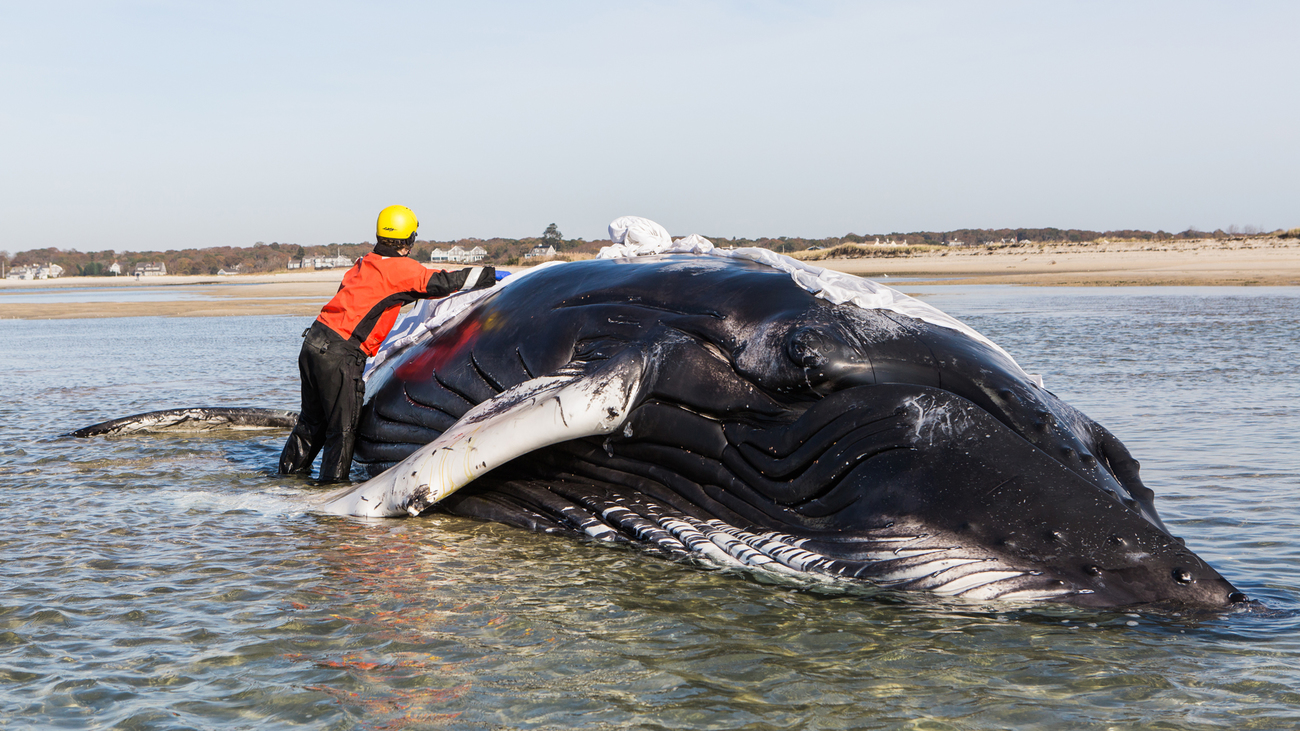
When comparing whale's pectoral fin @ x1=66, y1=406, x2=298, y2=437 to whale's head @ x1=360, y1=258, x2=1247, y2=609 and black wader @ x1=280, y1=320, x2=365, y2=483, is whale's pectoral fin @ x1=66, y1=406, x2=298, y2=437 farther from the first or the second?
whale's head @ x1=360, y1=258, x2=1247, y2=609

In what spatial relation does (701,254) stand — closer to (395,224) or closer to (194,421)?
(395,224)

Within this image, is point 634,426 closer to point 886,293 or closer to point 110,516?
point 886,293

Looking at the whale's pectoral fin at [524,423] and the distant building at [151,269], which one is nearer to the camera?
the whale's pectoral fin at [524,423]

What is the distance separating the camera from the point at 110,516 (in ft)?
21.6

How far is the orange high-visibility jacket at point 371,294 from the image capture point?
7434mm

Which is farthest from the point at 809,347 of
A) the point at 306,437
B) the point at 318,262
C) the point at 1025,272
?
the point at 318,262

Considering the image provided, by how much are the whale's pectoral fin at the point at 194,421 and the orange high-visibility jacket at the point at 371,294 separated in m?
3.01

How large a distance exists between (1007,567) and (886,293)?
6.79ft

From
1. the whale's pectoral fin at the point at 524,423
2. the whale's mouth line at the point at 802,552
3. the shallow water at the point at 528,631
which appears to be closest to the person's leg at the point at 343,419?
the shallow water at the point at 528,631

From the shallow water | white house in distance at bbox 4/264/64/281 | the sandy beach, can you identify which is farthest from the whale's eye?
white house in distance at bbox 4/264/64/281

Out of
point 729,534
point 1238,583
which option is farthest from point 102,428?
point 1238,583

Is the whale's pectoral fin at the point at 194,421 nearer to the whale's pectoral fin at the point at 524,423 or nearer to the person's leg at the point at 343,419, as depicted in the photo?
the person's leg at the point at 343,419

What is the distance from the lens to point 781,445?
535 cm

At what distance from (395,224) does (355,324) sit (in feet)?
2.53
